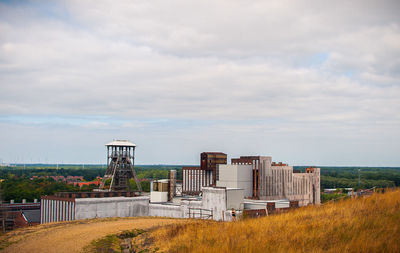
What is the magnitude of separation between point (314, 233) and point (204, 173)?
→ 8489 cm

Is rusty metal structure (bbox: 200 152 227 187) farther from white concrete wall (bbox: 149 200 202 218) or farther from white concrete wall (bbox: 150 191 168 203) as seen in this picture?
white concrete wall (bbox: 149 200 202 218)

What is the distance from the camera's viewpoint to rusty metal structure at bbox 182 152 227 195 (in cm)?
10050

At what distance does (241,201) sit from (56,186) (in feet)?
357

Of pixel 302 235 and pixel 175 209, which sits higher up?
pixel 302 235

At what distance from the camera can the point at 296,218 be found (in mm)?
21578

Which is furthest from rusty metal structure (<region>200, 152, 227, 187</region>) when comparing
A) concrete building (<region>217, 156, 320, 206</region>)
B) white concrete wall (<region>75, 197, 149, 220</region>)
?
white concrete wall (<region>75, 197, 149, 220</region>)

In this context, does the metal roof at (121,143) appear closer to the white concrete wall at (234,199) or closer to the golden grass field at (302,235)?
the white concrete wall at (234,199)

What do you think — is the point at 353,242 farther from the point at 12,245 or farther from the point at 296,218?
the point at 12,245

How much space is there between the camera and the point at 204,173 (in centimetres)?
10138

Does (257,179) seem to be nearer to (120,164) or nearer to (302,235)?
(120,164)

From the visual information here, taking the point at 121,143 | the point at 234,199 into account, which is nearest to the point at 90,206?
the point at 234,199

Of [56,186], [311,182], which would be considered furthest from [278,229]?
[56,186]

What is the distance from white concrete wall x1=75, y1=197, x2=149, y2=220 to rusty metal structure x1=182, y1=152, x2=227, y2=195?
1272 inches

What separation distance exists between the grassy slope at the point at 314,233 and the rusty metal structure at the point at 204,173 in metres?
77.1
